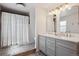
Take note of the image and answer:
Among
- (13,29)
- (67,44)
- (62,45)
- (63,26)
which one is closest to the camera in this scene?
(67,44)

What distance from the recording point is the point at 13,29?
1.92m

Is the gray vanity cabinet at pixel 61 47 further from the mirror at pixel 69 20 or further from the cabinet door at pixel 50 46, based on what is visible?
the mirror at pixel 69 20

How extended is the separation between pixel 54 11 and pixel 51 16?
0.45 feet

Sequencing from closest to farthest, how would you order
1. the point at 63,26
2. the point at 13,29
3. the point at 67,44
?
the point at 67,44 → the point at 13,29 → the point at 63,26

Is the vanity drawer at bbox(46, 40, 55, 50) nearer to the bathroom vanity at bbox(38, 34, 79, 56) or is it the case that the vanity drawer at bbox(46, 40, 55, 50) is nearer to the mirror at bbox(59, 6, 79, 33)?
the bathroom vanity at bbox(38, 34, 79, 56)

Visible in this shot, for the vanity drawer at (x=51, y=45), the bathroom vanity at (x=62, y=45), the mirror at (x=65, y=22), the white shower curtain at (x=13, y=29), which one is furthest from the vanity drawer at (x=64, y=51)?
the white shower curtain at (x=13, y=29)

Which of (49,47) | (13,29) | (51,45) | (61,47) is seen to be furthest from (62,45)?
(13,29)

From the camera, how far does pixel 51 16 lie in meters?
2.19

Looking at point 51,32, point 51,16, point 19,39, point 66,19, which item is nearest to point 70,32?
point 66,19

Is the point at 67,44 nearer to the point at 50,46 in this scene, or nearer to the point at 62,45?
the point at 62,45

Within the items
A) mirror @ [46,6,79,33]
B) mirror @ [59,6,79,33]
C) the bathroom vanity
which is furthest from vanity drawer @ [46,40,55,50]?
mirror @ [59,6,79,33]

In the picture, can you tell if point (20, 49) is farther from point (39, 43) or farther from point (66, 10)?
point (66, 10)

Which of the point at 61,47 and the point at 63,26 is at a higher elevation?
the point at 63,26

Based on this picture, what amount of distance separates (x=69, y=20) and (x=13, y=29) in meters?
1.17
